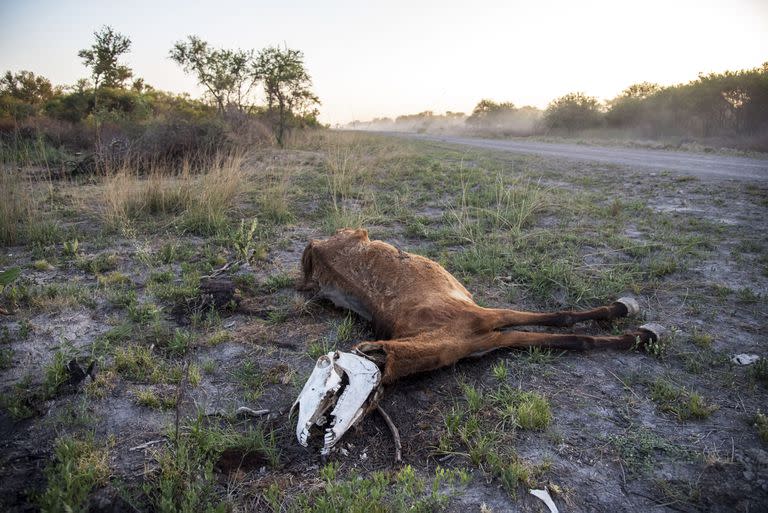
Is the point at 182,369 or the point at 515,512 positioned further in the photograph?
the point at 182,369

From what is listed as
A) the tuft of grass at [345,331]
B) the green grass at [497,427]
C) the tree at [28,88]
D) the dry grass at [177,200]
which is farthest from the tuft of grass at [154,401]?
the tree at [28,88]

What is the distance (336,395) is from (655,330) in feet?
7.27

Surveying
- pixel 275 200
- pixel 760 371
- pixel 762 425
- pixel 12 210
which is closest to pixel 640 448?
pixel 762 425

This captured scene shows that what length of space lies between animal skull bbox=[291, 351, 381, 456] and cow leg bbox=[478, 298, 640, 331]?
0.95 m

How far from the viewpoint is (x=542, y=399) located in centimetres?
240

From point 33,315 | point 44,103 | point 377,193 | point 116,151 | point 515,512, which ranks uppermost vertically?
point 44,103

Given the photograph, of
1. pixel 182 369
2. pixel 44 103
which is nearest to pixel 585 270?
pixel 182 369

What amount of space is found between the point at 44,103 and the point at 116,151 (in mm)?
8779

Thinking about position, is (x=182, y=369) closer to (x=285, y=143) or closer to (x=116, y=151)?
(x=116, y=151)

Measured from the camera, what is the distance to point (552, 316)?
3.16 metres

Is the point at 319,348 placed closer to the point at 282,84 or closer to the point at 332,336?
the point at 332,336

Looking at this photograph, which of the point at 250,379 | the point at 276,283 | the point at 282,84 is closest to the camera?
the point at 250,379

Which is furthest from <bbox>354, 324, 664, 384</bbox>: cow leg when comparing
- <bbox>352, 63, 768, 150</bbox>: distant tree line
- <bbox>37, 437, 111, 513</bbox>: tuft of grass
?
<bbox>352, 63, 768, 150</bbox>: distant tree line

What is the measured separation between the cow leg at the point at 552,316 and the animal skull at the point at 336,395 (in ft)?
3.13
